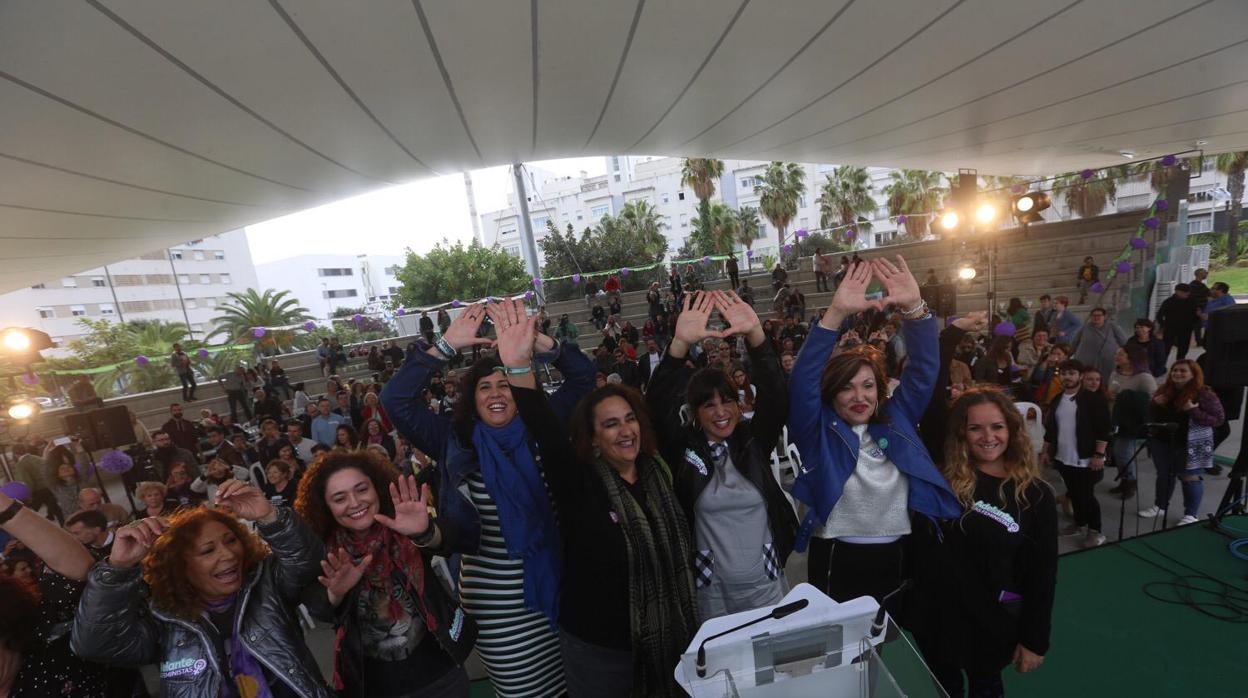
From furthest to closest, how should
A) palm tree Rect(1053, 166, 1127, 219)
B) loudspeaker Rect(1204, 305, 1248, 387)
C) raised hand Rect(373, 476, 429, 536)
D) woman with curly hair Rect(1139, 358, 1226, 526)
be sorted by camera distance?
palm tree Rect(1053, 166, 1127, 219) < woman with curly hair Rect(1139, 358, 1226, 526) < loudspeaker Rect(1204, 305, 1248, 387) < raised hand Rect(373, 476, 429, 536)

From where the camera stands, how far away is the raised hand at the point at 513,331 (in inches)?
66.1

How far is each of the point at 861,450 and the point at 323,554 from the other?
185 cm

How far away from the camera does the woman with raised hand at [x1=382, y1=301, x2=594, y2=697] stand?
1756mm

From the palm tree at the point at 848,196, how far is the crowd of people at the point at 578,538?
1150 inches

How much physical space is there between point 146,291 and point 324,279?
16410 millimetres

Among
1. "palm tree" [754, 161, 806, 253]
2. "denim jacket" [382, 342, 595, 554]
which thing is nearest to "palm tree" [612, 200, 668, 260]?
"palm tree" [754, 161, 806, 253]

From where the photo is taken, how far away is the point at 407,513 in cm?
164

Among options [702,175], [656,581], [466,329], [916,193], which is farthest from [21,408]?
[916,193]

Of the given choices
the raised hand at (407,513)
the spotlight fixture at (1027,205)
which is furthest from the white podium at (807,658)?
the spotlight fixture at (1027,205)

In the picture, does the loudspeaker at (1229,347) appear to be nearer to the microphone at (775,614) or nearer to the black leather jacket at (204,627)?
the microphone at (775,614)

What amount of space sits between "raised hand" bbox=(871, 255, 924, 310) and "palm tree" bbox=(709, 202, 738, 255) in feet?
94.2

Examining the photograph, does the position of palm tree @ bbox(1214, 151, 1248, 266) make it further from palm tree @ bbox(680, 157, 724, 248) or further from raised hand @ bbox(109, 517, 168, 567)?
raised hand @ bbox(109, 517, 168, 567)

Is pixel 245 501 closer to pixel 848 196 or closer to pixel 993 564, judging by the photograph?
pixel 993 564

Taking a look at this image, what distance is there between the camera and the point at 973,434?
1.89m
